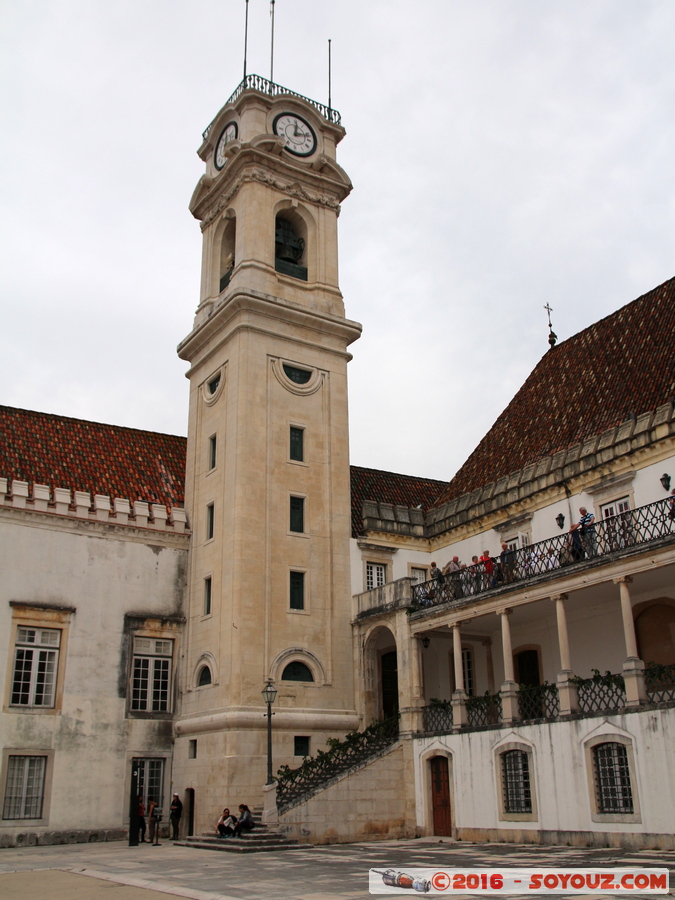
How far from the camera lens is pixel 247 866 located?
17281 mm

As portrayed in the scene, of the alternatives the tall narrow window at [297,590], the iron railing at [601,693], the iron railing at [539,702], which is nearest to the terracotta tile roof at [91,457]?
the tall narrow window at [297,590]

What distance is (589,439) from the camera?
25172 millimetres

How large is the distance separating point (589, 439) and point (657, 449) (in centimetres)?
266

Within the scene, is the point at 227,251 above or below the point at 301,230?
below

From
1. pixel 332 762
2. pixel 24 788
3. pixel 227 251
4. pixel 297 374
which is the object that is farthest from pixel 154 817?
pixel 227 251

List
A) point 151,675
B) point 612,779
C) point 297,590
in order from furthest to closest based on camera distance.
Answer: point 297,590, point 151,675, point 612,779

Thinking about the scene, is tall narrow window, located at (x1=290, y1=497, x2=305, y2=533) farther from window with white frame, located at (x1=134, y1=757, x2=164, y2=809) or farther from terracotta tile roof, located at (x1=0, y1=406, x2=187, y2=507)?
window with white frame, located at (x1=134, y1=757, x2=164, y2=809)

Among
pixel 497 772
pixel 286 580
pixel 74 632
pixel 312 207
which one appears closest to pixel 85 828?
pixel 74 632

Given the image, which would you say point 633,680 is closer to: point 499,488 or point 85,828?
point 499,488

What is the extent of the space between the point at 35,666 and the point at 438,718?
39.2ft

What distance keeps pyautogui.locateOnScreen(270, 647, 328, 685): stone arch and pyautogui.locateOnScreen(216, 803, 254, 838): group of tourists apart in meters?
4.41

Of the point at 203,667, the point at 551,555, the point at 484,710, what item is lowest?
the point at 484,710

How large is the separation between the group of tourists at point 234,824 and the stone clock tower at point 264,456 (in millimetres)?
1458

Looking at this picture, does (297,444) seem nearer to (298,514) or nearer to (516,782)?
(298,514)
